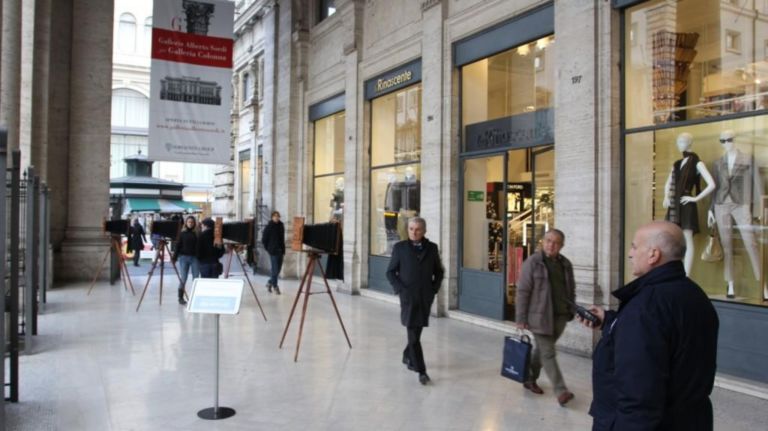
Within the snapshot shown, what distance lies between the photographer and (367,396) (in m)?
6.01

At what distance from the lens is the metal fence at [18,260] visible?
515 cm

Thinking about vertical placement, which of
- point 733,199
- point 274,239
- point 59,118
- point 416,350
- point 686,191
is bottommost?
point 416,350

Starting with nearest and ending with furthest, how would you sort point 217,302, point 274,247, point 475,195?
point 217,302 → point 475,195 → point 274,247

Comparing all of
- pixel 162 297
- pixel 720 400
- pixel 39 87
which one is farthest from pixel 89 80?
pixel 720 400

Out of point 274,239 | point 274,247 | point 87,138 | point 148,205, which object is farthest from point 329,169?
point 148,205

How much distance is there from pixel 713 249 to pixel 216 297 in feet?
18.5

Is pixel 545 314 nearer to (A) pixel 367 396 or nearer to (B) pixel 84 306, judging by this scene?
(A) pixel 367 396

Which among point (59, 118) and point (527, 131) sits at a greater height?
point (59, 118)

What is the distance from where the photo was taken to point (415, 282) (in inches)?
256

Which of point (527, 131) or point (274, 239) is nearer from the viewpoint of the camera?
point (527, 131)

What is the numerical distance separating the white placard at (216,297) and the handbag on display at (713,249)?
17.7ft

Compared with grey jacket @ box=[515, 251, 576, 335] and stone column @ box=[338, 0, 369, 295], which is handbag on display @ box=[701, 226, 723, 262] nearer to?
grey jacket @ box=[515, 251, 576, 335]

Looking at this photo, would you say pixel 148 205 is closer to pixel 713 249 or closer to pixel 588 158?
pixel 588 158

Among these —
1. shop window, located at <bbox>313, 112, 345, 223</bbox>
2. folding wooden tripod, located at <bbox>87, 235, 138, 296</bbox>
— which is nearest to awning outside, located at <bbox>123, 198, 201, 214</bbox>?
folding wooden tripod, located at <bbox>87, 235, 138, 296</bbox>
